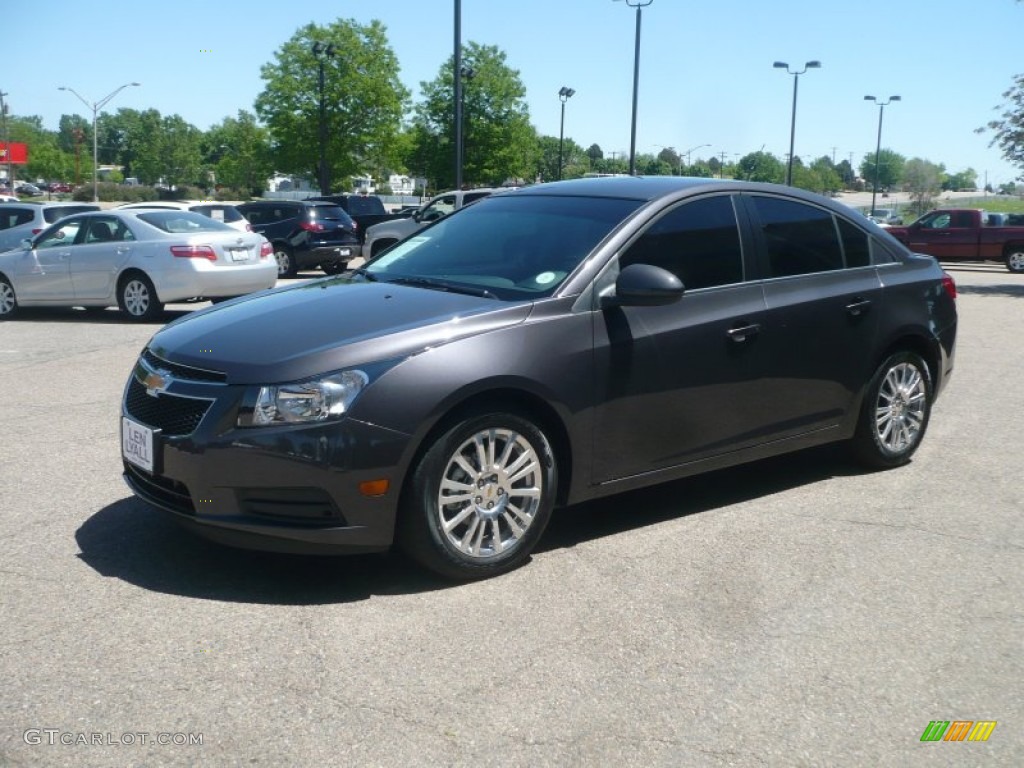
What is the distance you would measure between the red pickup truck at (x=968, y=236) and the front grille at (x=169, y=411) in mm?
29486

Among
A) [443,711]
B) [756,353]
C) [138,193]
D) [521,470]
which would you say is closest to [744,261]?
[756,353]

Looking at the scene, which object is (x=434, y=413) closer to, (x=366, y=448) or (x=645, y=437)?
(x=366, y=448)

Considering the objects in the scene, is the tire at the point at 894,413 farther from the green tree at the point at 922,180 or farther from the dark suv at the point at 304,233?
the green tree at the point at 922,180

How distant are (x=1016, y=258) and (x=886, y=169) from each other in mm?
143718

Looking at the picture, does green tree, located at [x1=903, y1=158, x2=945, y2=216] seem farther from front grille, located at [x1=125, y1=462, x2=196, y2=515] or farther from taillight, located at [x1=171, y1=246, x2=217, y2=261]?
front grille, located at [x1=125, y1=462, x2=196, y2=515]

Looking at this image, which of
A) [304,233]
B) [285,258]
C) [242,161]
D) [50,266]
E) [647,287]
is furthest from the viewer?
[242,161]

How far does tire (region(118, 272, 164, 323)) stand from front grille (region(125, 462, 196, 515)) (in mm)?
9617

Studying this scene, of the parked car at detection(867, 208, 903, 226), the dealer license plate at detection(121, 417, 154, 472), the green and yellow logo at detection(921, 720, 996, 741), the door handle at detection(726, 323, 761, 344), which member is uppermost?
the parked car at detection(867, 208, 903, 226)

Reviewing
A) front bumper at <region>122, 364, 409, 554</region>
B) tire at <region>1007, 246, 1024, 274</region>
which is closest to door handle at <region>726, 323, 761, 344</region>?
front bumper at <region>122, 364, 409, 554</region>

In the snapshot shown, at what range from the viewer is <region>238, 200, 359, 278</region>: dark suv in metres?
22.1

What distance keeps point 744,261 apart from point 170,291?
9.86m

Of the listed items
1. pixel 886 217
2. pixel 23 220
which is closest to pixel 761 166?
pixel 886 217

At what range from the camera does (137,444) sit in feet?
14.9

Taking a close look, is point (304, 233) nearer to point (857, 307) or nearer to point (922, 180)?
point (857, 307)
